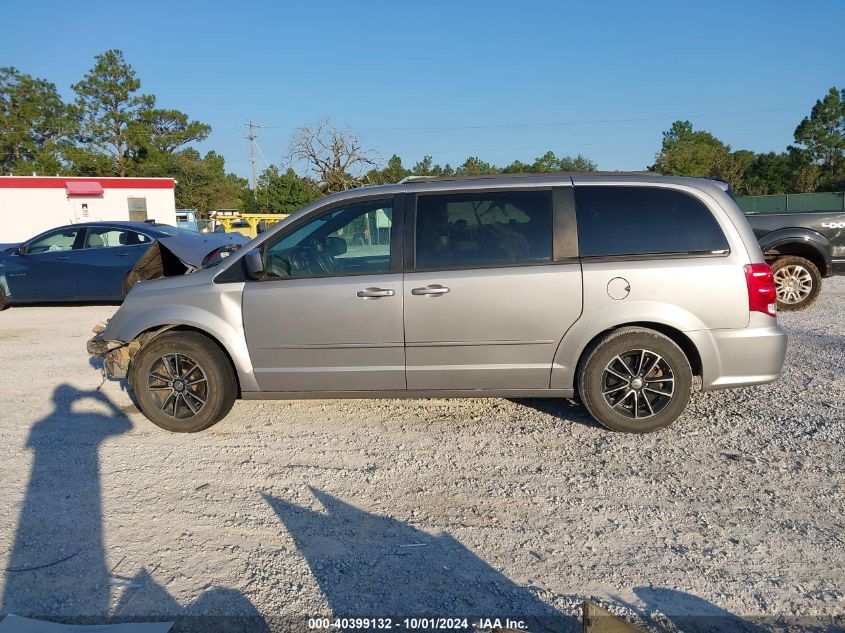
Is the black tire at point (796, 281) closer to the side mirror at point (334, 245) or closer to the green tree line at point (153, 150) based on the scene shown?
the side mirror at point (334, 245)

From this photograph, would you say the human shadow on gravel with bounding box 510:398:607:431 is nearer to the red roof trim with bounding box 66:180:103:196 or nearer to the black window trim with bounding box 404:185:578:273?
the black window trim with bounding box 404:185:578:273

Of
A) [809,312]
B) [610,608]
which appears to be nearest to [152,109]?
[809,312]

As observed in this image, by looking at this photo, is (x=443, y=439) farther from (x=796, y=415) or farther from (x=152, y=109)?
(x=152, y=109)

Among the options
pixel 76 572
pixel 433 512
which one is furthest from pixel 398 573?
pixel 76 572

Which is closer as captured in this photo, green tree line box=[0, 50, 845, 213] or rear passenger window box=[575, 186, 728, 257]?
rear passenger window box=[575, 186, 728, 257]

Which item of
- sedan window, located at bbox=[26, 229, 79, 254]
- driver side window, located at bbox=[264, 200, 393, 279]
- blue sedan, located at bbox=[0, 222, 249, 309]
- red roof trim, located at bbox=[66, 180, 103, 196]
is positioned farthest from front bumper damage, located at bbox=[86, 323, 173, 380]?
red roof trim, located at bbox=[66, 180, 103, 196]

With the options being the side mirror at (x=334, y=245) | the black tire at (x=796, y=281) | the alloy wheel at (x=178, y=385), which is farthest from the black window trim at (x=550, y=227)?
the black tire at (x=796, y=281)

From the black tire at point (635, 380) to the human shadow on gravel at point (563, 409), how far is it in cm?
28

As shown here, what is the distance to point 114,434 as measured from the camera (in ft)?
16.6

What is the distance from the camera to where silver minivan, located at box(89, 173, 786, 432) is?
4.55 m

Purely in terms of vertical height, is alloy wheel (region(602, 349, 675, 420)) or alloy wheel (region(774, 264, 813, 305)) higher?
alloy wheel (region(774, 264, 813, 305))

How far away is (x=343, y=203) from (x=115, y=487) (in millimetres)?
2530

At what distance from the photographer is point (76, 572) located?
3.19m

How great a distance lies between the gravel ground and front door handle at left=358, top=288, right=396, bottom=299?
1.08 metres
